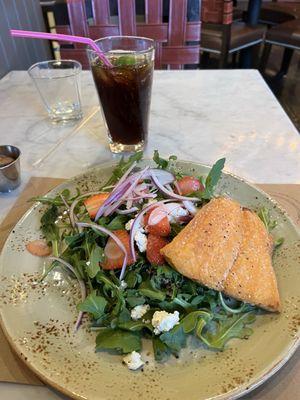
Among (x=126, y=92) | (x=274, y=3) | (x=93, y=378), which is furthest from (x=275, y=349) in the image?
(x=274, y=3)

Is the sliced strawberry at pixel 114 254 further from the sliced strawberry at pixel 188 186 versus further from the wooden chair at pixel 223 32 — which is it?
the wooden chair at pixel 223 32

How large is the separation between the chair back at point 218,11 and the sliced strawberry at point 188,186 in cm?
260

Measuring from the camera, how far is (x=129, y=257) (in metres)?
0.80

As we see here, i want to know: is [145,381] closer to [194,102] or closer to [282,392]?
[282,392]

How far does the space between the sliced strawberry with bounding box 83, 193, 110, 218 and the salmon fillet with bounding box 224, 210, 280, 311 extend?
0.36m

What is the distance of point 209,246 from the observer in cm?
77

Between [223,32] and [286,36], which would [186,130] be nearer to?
[223,32]

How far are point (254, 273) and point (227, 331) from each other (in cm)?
13

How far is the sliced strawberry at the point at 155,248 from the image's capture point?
2.61 ft

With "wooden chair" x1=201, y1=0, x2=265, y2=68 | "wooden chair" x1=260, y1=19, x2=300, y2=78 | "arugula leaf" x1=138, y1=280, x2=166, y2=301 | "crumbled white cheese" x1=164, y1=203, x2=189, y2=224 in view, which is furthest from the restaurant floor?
"arugula leaf" x1=138, y1=280, x2=166, y2=301

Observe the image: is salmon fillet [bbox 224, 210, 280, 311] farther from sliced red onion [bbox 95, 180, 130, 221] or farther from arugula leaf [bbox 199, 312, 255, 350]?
sliced red onion [bbox 95, 180, 130, 221]

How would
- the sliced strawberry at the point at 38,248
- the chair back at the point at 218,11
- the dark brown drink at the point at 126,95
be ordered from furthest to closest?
the chair back at the point at 218,11, the dark brown drink at the point at 126,95, the sliced strawberry at the point at 38,248

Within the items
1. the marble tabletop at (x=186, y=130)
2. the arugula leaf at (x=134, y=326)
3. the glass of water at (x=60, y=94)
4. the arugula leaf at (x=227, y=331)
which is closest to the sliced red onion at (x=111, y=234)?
the arugula leaf at (x=134, y=326)

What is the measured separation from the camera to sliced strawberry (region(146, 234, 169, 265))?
796 mm
